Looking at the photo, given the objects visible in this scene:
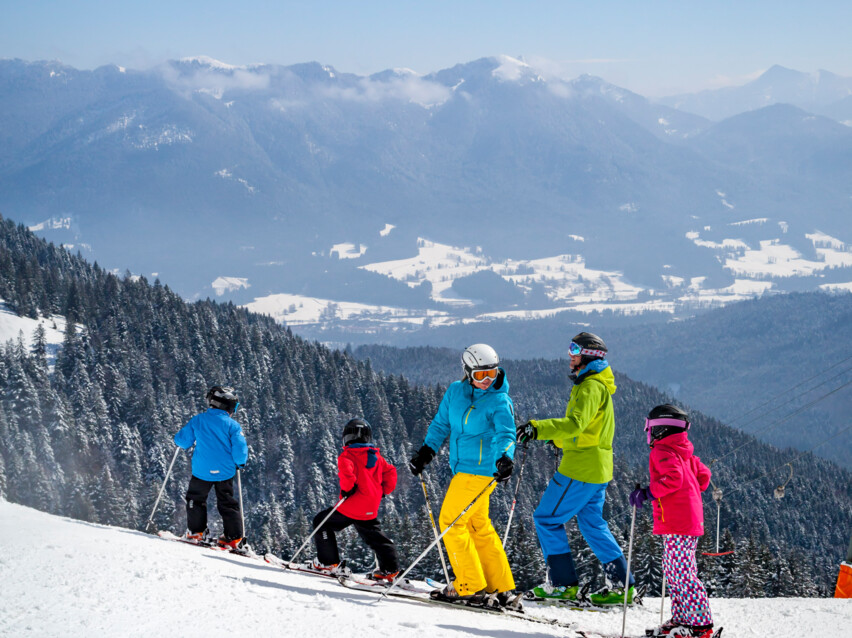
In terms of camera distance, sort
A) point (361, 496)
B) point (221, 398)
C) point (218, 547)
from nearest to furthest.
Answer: point (361, 496) → point (218, 547) → point (221, 398)

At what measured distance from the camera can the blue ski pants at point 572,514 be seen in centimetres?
953

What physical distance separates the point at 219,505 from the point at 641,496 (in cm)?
685

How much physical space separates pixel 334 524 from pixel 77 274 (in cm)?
16350

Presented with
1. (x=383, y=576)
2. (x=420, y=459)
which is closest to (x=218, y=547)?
(x=383, y=576)

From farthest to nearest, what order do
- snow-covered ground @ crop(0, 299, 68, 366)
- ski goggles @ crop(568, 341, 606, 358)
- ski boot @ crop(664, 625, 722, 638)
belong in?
snow-covered ground @ crop(0, 299, 68, 366), ski goggles @ crop(568, 341, 606, 358), ski boot @ crop(664, 625, 722, 638)

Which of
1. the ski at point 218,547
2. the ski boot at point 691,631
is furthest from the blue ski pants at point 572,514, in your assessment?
the ski at point 218,547

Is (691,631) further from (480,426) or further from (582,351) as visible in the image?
(582,351)

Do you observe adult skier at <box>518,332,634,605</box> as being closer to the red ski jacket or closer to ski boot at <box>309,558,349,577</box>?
the red ski jacket

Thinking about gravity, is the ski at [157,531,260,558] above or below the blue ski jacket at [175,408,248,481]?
below

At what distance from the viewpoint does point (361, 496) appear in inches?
408

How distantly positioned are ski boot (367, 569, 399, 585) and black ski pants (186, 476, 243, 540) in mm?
2641

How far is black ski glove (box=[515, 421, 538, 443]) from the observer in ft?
29.2

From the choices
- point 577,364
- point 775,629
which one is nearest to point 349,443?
point 577,364

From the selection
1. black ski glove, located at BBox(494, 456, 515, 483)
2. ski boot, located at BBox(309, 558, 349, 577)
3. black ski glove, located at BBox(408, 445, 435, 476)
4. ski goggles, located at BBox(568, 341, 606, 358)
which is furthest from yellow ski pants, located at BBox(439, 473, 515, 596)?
ski boot, located at BBox(309, 558, 349, 577)
